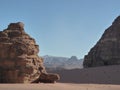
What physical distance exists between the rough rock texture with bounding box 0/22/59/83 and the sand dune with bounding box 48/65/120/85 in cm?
1063

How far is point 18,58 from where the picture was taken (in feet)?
74.0

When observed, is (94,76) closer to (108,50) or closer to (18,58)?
(108,50)

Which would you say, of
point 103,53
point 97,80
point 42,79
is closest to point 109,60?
point 103,53

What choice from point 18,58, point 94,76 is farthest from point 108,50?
point 18,58

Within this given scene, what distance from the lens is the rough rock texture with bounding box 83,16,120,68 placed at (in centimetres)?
5075

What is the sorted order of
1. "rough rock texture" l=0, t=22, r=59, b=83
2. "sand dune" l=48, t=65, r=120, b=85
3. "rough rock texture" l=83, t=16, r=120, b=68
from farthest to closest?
"rough rock texture" l=83, t=16, r=120, b=68
"sand dune" l=48, t=65, r=120, b=85
"rough rock texture" l=0, t=22, r=59, b=83

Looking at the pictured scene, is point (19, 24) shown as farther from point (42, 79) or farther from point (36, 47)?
point (42, 79)

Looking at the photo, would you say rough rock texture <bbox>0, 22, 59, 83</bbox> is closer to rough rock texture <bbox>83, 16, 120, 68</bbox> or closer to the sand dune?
the sand dune

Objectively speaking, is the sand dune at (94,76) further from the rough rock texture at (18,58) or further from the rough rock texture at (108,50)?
the rough rock texture at (108,50)

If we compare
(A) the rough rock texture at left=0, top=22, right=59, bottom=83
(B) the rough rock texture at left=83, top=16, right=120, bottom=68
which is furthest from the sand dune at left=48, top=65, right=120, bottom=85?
(B) the rough rock texture at left=83, top=16, right=120, bottom=68

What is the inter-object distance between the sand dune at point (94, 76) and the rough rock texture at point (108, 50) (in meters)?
11.8

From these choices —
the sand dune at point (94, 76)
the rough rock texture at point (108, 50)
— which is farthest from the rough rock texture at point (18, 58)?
the rough rock texture at point (108, 50)

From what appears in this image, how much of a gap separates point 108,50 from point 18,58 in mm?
30351

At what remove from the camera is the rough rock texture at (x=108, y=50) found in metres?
50.8
